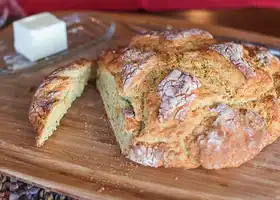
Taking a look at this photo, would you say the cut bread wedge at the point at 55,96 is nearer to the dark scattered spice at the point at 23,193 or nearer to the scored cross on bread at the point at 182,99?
the scored cross on bread at the point at 182,99

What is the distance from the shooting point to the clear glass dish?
7.77 feet

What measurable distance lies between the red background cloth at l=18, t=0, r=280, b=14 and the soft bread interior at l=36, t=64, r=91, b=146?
1.15 m

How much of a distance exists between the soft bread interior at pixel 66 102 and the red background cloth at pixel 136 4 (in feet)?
3.76

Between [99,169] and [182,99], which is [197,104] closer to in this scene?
[182,99]

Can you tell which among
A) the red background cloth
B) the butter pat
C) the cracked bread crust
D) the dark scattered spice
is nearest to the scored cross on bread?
the cracked bread crust

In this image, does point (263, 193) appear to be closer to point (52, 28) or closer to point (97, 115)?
point (97, 115)

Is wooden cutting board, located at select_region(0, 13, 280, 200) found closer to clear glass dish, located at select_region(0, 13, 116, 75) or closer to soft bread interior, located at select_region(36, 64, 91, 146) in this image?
soft bread interior, located at select_region(36, 64, 91, 146)

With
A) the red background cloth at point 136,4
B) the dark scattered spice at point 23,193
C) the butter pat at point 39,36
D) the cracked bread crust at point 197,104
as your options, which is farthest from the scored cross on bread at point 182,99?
the red background cloth at point 136,4

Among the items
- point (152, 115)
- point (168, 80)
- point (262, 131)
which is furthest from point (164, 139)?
point (262, 131)

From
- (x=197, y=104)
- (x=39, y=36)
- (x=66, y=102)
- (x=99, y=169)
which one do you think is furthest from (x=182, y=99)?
(x=39, y=36)

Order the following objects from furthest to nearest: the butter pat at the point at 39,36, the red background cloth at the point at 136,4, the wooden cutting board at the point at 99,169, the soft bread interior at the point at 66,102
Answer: the red background cloth at the point at 136,4 < the butter pat at the point at 39,36 < the soft bread interior at the point at 66,102 < the wooden cutting board at the point at 99,169

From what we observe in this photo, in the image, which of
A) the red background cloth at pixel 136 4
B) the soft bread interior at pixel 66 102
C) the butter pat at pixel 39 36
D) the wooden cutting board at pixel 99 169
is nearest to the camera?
the wooden cutting board at pixel 99 169

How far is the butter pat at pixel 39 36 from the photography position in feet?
→ 7.75

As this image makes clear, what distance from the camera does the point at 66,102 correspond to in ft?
6.87
